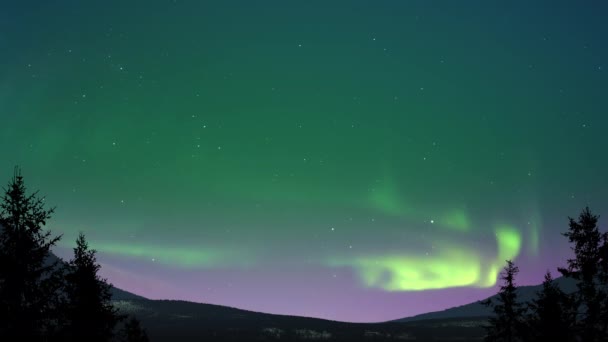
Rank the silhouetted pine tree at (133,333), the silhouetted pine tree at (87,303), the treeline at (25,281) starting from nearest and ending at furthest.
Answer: the treeline at (25,281), the silhouetted pine tree at (87,303), the silhouetted pine tree at (133,333)

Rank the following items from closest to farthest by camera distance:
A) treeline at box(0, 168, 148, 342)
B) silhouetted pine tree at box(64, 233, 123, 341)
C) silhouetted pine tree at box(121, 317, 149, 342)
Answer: treeline at box(0, 168, 148, 342) < silhouetted pine tree at box(64, 233, 123, 341) < silhouetted pine tree at box(121, 317, 149, 342)

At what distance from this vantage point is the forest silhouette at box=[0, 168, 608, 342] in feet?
63.8

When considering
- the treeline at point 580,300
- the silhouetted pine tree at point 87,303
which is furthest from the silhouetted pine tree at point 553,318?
the silhouetted pine tree at point 87,303

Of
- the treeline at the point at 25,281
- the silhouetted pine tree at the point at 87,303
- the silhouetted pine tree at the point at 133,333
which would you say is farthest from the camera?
the silhouetted pine tree at the point at 133,333

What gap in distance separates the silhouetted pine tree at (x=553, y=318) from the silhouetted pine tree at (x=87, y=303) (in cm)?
2146

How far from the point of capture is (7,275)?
19562 mm

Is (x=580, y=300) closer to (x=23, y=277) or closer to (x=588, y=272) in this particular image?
(x=588, y=272)

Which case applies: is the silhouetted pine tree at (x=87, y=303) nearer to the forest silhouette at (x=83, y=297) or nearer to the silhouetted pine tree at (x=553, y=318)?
the forest silhouette at (x=83, y=297)

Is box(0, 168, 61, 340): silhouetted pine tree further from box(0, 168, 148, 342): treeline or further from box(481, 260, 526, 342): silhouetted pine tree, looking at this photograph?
box(481, 260, 526, 342): silhouetted pine tree

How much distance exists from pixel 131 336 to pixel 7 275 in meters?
16.6

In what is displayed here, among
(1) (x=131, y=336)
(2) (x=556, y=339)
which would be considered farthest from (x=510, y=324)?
(1) (x=131, y=336)

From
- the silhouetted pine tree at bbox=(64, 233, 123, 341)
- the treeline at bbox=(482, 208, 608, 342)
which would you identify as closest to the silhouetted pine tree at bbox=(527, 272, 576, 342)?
the treeline at bbox=(482, 208, 608, 342)

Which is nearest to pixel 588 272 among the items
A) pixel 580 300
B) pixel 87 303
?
pixel 580 300

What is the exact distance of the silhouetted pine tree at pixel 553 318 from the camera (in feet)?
91.8
